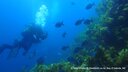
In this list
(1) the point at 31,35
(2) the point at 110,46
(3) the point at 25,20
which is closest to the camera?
(2) the point at 110,46

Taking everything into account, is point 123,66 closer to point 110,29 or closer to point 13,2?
point 110,29

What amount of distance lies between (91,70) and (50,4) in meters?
38.9

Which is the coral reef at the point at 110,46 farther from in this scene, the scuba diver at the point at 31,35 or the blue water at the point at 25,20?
the blue water at the point at 25,20

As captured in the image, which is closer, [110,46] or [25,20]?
[110,46]

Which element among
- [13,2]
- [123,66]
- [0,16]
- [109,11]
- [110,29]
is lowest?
[123,66]

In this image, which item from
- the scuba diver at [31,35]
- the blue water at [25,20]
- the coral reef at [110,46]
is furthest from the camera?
the blue water at [25,20]

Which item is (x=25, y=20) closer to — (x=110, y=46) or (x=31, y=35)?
(x=31, y=35)

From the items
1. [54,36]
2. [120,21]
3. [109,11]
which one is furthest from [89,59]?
[54,36]

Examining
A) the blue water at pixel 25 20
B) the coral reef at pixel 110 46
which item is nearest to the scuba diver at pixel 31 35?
the coral reef at pixel 110 46

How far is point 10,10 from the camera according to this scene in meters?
46.4

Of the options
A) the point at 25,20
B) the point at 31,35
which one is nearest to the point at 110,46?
the point at 31,35

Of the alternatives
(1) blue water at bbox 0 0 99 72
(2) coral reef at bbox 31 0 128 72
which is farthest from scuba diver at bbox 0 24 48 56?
(1) blue water at bbox 0 0 99 72

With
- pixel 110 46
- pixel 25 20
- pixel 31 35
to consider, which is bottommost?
pixel 110 46

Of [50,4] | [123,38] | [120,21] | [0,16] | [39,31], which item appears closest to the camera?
[123,38]
